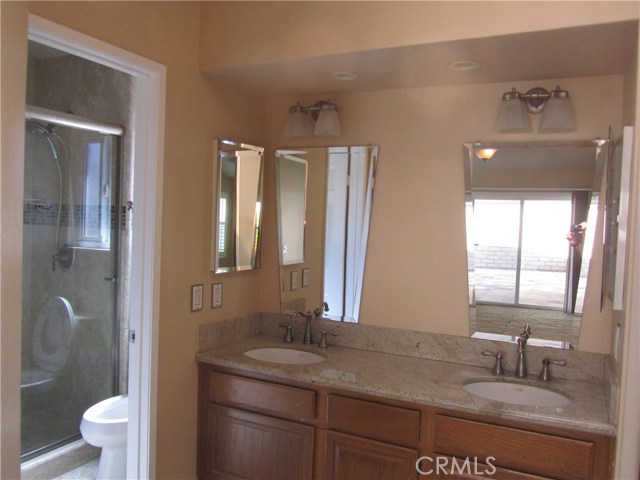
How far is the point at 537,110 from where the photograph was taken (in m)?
2.30

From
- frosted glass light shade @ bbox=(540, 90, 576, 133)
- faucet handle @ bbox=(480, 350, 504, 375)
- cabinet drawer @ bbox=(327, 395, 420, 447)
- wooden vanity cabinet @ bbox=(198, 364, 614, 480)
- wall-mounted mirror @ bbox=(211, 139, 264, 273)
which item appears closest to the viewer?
wooden vanity cabinet @ bbox=(198, 364, 614, 480)

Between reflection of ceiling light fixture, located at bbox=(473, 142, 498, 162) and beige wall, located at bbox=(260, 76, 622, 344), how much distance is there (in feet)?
0.13

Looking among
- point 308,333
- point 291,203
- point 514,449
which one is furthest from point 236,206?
point 514,449

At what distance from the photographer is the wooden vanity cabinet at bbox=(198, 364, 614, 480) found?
184cm

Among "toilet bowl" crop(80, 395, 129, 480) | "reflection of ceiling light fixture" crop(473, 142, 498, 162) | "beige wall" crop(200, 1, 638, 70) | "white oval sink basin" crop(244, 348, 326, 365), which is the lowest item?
"toilet bowl" crop(80, 395, 129, 480)

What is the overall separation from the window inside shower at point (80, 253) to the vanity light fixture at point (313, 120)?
3.74 ft

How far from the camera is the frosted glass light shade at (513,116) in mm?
2268

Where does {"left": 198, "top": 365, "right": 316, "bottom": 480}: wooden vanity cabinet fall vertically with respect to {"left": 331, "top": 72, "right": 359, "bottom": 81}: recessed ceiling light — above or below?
below

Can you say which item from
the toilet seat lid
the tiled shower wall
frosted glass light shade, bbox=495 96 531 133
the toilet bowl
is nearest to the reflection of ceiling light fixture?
frosted glass light shade, bbox=495 96 531 133

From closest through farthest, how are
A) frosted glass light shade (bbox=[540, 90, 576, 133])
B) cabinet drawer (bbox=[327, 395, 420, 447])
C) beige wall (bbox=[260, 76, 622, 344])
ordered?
cabinet drawer (bbox=[327, 395, 420, 447]), frosted glass light shade (bbox=[540, 90, 576, 133]), beige wall (bbox=[260, 76, 622, 344])

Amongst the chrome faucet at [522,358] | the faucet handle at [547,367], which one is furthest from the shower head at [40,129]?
the faucet handle at [547,367]

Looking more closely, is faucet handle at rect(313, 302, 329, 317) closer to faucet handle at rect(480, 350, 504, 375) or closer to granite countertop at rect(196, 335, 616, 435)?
granite countertop at rect(196, 335, 616, 435)

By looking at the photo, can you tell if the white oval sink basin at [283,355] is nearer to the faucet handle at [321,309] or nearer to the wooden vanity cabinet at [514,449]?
the faucet handle at [321,309]

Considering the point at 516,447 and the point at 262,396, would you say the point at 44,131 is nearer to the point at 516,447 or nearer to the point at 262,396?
the point at 262,396
